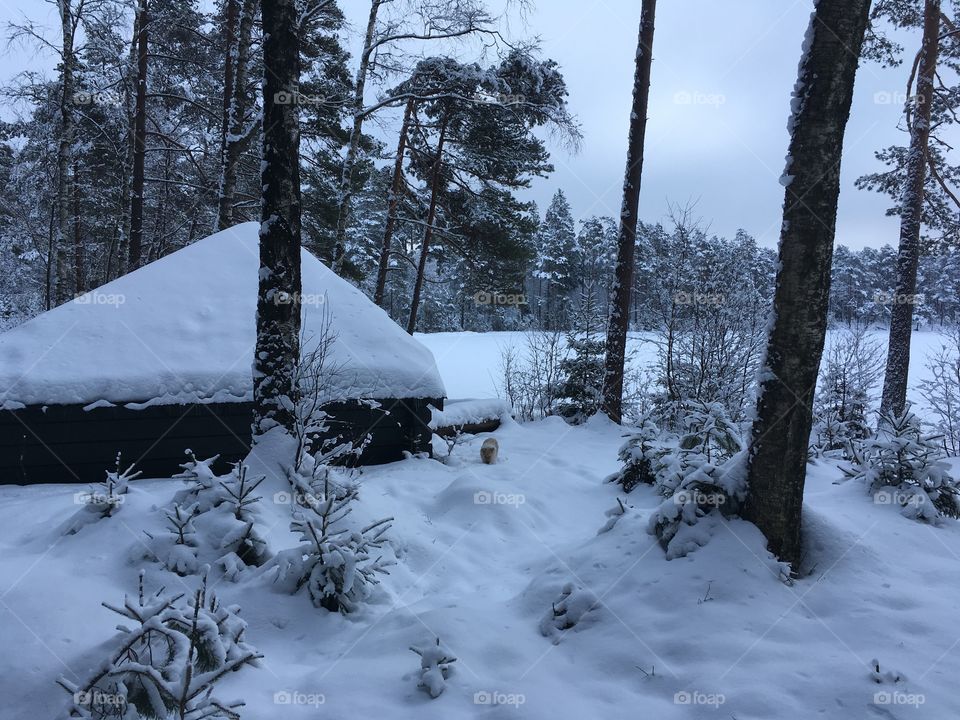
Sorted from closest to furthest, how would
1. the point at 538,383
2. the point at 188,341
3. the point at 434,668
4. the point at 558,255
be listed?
1. the point at 434,668
2. the point at 188,341
3. the point at 538,383
4. the point at 558,255

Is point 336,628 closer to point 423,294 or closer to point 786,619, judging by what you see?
point 786,619

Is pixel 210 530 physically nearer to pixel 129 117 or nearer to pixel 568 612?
pixel 568 612

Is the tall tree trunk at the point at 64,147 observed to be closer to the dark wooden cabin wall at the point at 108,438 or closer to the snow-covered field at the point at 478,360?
the dark wooden cabin wall at the point at 108,438

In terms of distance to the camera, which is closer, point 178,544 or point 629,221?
point 178,544

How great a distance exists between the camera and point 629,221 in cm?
1076

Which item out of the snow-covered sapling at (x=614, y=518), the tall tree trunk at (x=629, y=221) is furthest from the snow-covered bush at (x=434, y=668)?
the tall tree trunk at (x=629, y=221)

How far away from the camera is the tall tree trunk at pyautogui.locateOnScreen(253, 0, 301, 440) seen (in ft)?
16.1

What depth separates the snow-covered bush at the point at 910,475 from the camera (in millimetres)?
4977

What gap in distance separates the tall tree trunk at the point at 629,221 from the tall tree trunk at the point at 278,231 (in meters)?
7.39

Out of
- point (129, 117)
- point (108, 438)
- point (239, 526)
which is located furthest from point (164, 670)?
point (129, 117)

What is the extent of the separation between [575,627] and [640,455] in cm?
350

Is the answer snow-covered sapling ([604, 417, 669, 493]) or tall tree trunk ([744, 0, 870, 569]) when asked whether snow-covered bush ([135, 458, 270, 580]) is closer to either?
tall tree trunk ([744, 0, 870, 569])

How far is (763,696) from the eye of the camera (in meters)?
2.56

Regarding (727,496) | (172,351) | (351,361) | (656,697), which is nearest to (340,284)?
(351,361)
